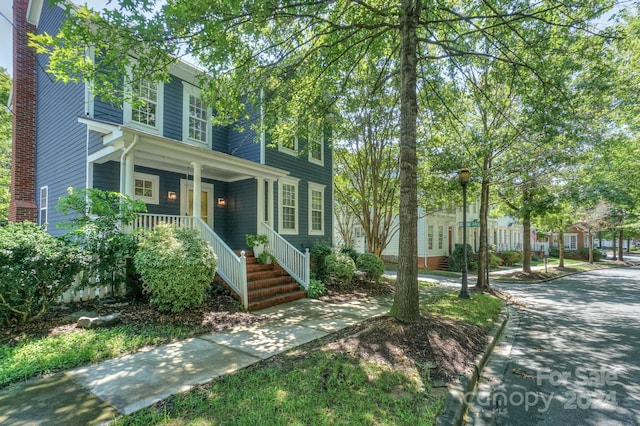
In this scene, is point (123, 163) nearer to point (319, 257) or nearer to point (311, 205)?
point (319, 257)

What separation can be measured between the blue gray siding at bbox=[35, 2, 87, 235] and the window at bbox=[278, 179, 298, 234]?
576 centimetres

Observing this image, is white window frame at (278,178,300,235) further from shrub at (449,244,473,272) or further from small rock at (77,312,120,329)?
shrub at (449,244,473,272)

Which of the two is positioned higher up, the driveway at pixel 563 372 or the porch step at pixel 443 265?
the driveway at pixel 563 372

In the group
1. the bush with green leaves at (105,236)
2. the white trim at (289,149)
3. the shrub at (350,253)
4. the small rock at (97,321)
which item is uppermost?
the white trim at (289,149)

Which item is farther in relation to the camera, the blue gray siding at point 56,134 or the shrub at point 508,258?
the shrub at point 508,258

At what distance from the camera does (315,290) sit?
353 inches

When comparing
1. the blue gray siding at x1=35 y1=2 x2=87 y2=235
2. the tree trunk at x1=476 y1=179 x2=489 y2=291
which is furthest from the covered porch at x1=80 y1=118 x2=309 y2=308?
the tree trunk at x1=476 y1=179 x2=489 y2=291

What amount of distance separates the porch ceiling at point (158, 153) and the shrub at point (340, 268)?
3.62 metres

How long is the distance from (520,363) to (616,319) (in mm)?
4969

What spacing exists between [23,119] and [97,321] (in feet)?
32.5

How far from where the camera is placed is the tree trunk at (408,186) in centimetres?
517

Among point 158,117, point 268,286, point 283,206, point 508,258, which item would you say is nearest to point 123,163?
point 158,117

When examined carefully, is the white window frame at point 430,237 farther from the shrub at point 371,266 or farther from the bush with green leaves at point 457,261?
the shrub at point 371,266

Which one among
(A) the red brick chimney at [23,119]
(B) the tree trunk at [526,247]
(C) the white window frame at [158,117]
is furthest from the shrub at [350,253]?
(A) the red brick chimney at [23,119]
